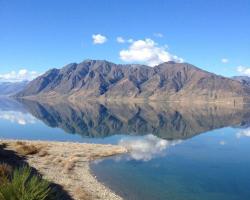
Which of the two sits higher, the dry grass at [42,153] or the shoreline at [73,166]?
the dry grass at [42,153]

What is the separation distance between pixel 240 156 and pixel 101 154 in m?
19.8

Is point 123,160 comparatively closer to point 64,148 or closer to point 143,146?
point 64,148

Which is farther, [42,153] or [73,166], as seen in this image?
[42,153]

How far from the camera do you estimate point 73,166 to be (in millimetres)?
42906

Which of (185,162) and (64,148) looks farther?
(64,148)

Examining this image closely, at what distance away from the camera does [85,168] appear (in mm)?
42938

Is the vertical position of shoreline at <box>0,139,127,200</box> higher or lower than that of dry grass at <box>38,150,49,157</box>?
lower

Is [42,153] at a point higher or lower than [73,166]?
higher

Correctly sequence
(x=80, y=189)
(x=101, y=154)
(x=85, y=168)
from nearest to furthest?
(x=80, y=189) < (x=85, y=168) < (x=101, y=154)

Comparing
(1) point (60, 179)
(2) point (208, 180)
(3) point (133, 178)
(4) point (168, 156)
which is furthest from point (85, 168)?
(4) point (168, 156)

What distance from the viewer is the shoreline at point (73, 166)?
3110 centimetres

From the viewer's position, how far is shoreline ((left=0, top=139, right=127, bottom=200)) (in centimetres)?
3110

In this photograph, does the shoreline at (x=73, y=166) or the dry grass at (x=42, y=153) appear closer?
the shoreline at (x=73, y=166)

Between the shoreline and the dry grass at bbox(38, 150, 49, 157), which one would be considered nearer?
the shoreline
